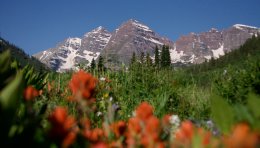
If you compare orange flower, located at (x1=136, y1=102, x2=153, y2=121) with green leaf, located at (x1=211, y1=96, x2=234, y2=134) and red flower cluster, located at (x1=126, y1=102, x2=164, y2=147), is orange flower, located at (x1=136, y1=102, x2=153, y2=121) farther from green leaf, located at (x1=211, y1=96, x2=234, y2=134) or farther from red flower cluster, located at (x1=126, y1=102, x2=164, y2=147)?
green leaf, located at (x1=211, y1=96, x2=234, y2=134)

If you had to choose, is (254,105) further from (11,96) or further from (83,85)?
(11,96)

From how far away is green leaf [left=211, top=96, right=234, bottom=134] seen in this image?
1492 millimetres

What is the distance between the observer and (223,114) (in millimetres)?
1506

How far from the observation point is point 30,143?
48.5 inches

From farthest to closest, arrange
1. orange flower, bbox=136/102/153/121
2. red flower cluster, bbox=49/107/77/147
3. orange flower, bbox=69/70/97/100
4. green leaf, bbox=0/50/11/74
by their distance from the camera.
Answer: green leaf, bbox=0/50/11/74 → orange flower, bbox=69/70/97/100 → orange flower, bbox=136/102/153/121 → red flower cluster, bbox=49/107/77/147

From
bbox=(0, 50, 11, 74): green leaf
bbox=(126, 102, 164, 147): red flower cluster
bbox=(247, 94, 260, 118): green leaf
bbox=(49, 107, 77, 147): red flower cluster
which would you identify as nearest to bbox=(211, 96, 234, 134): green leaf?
bbox=(247, 94, 260, 118): green leaf

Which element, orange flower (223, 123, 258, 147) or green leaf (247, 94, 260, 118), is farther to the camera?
green leaf (247, 94, 260, 118)

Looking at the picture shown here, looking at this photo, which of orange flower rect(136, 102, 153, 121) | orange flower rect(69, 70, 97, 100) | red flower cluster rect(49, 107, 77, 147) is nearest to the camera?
red flower cluster rect(49, 107, 77, 147)

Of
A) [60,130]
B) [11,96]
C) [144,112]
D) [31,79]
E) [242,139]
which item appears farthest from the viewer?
[31,79]

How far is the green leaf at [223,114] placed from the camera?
4.90ft

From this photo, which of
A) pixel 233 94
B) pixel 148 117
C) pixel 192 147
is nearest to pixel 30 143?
pixel 148 117

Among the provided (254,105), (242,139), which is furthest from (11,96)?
(254,105)

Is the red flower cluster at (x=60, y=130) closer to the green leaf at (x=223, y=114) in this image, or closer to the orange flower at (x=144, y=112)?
the orange flower at (x=144, y=112)

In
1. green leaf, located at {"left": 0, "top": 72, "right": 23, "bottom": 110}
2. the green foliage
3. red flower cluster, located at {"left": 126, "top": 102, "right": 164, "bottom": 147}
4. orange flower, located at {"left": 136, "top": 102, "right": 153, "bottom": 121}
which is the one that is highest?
the green foliage
